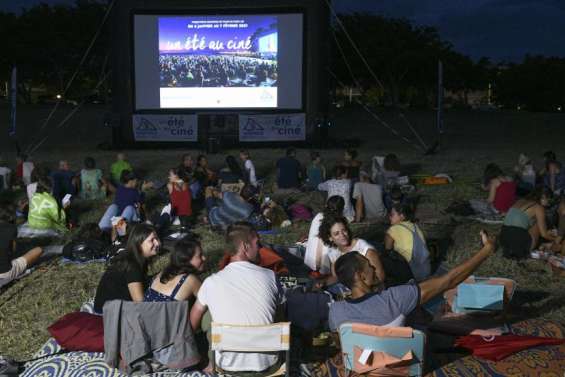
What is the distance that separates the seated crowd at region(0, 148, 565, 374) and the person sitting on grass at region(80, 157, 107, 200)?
0.02m

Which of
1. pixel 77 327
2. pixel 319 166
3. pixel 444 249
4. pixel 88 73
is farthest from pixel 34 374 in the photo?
pixel 88 73

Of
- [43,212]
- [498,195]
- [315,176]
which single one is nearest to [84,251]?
[43,212]

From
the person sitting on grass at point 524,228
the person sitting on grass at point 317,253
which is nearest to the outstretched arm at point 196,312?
the person sitting on grass at point 317,253

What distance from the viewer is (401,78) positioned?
44.5 metres

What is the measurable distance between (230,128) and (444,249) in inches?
462

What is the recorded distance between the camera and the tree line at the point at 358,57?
39844mm

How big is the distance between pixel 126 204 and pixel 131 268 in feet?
13.7

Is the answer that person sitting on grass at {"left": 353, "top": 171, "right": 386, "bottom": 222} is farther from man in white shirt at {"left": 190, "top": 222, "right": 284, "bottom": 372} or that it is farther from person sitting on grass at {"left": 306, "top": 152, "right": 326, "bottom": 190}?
man in white shirt at {"left": 190, "top": 222, "right": 284, "bottom": 372}

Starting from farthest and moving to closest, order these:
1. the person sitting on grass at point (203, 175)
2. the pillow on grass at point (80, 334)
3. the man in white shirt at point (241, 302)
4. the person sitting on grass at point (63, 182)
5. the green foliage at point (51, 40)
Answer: the green foliage at point (51, 40), the person sitting on grass at point (203, 175), the person sitting on grass at point (63, 182), the pillow on grass at point (80, 334), the man in white shirt at point (241, 302)

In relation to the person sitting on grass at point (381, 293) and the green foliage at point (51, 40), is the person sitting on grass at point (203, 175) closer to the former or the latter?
the person sitting on grass at point (381, 293)

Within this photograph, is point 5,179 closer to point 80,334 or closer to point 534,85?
point 80,334

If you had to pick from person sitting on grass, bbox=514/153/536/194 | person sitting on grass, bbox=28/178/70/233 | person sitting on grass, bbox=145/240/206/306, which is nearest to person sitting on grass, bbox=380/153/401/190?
person sitting on grass, bbox=514/153/536/194

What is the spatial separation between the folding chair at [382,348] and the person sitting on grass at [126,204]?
5.54 m

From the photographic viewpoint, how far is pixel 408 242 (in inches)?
264
